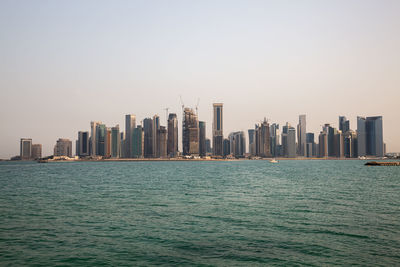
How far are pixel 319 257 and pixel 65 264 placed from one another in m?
18.0

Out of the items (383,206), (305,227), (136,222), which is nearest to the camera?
(305,227)

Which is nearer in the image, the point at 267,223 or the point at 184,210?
the point at 267,223

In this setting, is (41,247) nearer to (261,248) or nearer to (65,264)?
(65,264)

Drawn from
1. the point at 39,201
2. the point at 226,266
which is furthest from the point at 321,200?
the point at 39,201

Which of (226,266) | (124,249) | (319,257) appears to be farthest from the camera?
(124,249)

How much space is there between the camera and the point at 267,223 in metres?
33.9

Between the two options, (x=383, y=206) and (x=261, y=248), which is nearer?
(x=261, y=248)

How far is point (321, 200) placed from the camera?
167ft

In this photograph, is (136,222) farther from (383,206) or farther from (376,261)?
(383,206)

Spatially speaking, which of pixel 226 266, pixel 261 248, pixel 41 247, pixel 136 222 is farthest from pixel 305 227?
pixel 41 247

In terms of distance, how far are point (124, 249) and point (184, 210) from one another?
1788 centimetres

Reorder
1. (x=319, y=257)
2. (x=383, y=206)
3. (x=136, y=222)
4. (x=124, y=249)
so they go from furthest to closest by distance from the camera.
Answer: (x=383, y=206), (x=136, y=222), (x=124, y=249), (x=319, y=257)

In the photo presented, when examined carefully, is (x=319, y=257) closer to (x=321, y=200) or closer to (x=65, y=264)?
(x=65, y=264)

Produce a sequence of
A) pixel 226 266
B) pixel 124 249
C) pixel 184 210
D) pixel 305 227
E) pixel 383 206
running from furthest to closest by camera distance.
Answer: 1. pixel 383 206
2. pixel 184 210
3. pixel 305 227
4. pixel 124 249
5. pixel 226 266
